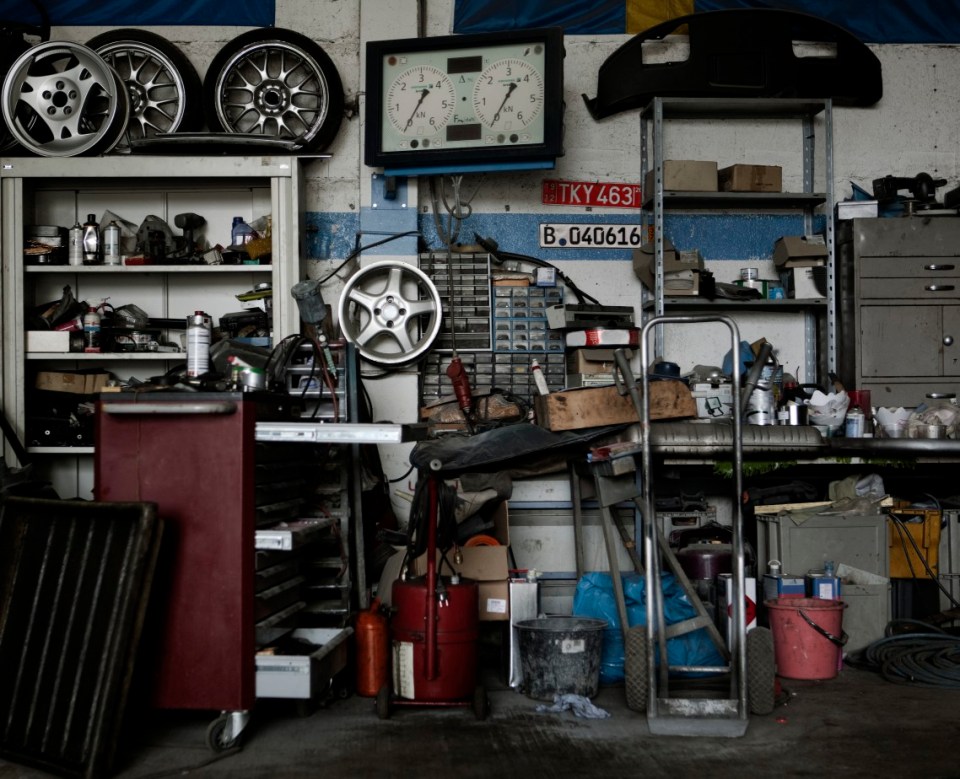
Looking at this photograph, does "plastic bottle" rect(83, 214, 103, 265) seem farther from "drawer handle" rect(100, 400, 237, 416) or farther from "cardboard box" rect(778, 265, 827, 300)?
"cardboard box" rect(778, 265, 827, 300)

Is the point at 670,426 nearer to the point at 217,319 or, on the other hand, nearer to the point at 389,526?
the point at 389,526

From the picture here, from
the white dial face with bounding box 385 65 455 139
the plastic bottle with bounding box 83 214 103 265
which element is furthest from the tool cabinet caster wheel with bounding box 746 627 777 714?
the plastic bottle with bounding box 83 214 103 265

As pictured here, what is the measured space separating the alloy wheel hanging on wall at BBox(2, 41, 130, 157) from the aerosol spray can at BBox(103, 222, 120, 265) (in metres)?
0.35

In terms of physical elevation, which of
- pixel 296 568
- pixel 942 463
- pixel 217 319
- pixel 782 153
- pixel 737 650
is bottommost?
pixel 737 650

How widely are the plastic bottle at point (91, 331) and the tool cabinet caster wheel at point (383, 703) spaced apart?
7.00 ft

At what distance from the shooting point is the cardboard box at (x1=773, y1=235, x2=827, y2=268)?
15.4 feet

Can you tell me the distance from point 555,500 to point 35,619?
8.41 feet

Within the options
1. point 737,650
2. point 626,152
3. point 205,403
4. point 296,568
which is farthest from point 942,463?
point 205,403

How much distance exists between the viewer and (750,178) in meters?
4.73

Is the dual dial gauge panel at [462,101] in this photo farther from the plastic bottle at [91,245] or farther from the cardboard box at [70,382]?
the cardboard box at [70,382]

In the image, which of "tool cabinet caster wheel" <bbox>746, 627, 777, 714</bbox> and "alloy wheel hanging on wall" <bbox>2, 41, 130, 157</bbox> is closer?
"tool cabinet caster wheel" <bbox>746, 627, 777, 714</bbox>

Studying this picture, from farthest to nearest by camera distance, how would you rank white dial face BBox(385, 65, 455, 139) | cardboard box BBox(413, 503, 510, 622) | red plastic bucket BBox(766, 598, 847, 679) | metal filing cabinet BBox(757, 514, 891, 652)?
1. white dial face BBox(385, 65, 455, 139)
2. metal filing cabinet BBox(757, 514, 891, 652)
3. cardboard box BBox(413, 503, 510, 622)
4. red plastic bucket BBox(766, 598, 847, 679)

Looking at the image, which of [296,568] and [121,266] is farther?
[121,266]

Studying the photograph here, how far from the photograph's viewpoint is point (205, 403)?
114 inches
